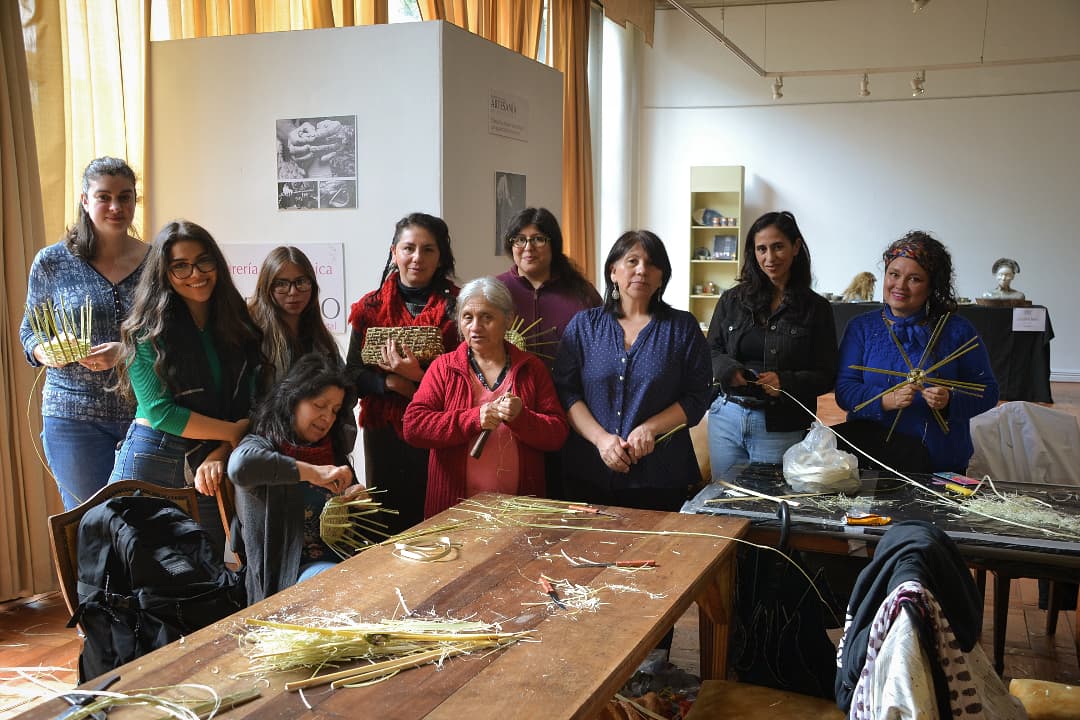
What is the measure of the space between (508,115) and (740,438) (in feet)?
7.04

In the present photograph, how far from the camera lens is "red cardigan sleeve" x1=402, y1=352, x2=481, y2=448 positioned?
2.77 m

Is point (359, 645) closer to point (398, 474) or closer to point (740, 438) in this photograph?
point (398, 474)

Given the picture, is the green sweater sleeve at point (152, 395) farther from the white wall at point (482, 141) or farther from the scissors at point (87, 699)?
the white wall at point (482, 141)

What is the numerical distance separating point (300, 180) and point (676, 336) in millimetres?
2002

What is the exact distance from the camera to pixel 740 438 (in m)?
3.28

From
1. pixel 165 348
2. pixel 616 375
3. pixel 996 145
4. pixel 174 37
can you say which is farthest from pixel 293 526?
pixel 996 145

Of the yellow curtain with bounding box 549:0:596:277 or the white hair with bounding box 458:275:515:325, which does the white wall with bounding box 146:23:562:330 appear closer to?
the white hair with bounding box 458:275:515:325

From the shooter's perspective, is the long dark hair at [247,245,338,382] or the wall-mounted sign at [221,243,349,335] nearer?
the long dark hair at [247,245,338,382]

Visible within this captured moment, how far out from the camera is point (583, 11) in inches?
348

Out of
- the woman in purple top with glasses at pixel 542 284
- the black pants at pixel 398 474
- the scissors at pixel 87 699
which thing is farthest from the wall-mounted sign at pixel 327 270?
the scissors at pixel 87 699

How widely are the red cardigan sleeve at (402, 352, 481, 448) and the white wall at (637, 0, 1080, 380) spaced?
29.5 feet

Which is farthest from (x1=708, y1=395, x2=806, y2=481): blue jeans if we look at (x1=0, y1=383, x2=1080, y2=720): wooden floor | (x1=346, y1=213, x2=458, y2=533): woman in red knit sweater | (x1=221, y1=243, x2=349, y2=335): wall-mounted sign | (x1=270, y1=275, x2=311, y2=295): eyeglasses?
(x1=221, y1=243, x2=349, y2=335): wall-mounted sign

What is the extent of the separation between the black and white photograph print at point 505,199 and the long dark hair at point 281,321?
1.57 m

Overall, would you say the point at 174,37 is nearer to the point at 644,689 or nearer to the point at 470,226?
the point at 470,226
